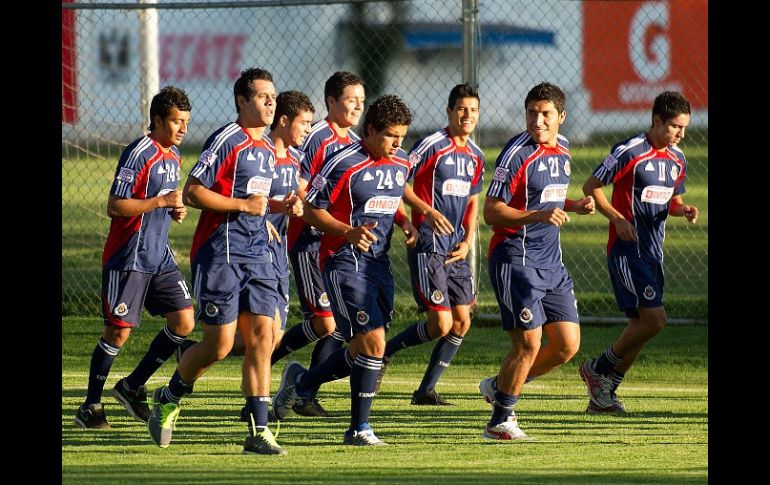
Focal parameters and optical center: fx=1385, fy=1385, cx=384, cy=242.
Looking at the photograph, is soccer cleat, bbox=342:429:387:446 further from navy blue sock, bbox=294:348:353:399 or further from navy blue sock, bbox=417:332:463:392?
navy blue sock, bbox=417:332:463:392

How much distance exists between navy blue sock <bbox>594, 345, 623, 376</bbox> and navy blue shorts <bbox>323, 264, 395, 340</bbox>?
80.6 inches

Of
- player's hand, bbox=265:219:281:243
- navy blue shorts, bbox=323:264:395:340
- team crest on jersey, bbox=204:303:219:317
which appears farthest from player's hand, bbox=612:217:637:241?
team crest on jersey, bbox=204:303:219:317

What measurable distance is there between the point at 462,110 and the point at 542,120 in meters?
1.40

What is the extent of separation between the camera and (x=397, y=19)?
2539 cm

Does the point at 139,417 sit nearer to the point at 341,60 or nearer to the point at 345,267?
the point at 345,267

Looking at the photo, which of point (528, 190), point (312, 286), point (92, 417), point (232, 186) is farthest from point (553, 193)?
point (92, 417)

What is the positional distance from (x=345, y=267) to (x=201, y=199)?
0.91m

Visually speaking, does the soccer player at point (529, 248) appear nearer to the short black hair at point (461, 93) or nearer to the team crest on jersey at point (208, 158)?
the short black hair at point (461, 93)

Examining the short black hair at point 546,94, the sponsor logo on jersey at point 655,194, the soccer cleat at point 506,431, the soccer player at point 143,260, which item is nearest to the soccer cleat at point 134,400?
the soccer player at point 143,260

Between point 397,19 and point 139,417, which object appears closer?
point 139,417

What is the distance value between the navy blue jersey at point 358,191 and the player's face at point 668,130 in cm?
219

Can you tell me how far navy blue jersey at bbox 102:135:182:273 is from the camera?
8.35 m

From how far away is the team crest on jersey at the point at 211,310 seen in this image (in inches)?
294
